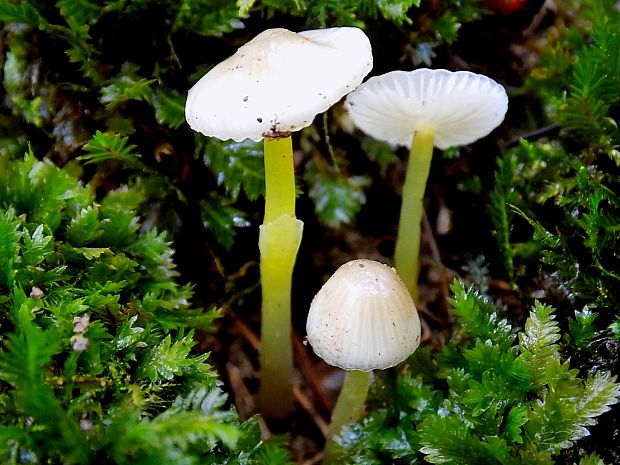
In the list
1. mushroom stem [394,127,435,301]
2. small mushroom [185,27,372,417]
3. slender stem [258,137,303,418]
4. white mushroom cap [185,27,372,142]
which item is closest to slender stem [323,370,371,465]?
slender stem [258,137,303,418]

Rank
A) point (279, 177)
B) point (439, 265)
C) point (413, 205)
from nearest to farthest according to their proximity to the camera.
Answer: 1. point (279, 177)
2. point (413, 205)
3. point (439, 265)

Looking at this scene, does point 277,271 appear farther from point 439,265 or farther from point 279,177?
point 439,265

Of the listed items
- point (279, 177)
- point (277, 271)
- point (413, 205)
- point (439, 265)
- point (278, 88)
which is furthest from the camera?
point (439, 265)

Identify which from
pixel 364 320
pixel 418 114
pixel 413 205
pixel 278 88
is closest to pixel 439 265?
pixel 413 205

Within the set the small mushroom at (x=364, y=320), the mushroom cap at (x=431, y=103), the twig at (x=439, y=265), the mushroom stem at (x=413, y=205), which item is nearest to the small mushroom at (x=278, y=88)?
the mushroom cap at (x=431, y=103)

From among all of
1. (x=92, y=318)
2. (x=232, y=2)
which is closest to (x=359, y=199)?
(x=232, y=2)
